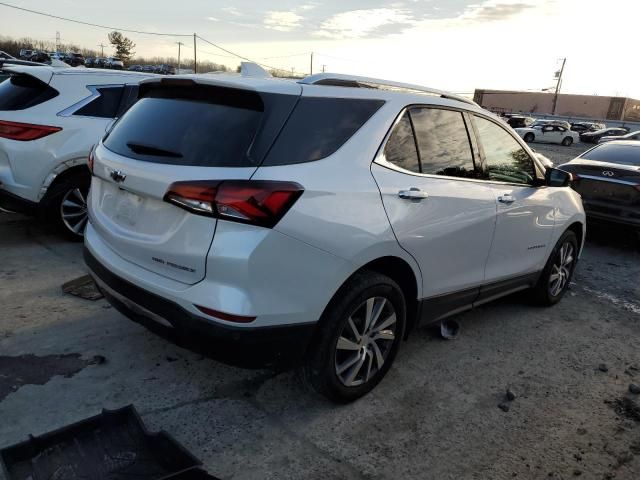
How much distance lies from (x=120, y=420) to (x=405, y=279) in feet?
5.84

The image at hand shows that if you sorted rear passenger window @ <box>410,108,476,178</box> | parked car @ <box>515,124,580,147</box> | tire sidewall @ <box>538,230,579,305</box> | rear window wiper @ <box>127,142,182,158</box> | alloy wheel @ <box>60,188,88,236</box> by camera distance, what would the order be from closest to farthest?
rear window wiper @ <box>127,142,182,158</box> < rear passenger window @ <box>410,108,476,178</box> < tire sidewall @ <box>538,230,579,305</box> < alloy wheel @ <box>60,188,88,236</box> < parked car @ <box>515,124,580,147</box>

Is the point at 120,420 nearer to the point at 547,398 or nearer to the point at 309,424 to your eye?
the point at 309,424

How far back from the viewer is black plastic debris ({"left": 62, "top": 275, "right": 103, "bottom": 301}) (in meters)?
4.33

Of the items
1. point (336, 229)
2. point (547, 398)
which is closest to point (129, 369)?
point (336, 229)

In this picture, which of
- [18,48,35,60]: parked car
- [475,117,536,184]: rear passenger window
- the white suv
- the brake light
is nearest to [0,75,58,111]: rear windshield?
the brake light

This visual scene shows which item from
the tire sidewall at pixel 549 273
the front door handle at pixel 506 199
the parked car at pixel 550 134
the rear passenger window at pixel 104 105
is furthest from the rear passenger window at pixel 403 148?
the parked car at pixel 550 134

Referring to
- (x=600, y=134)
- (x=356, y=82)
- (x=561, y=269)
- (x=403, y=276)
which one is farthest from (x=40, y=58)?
(x=403, y=276)

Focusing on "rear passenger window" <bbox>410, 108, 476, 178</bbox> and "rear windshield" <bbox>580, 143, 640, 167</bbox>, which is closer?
"rear passenger window" <bbox>410, 108, 476, 178</bbox>

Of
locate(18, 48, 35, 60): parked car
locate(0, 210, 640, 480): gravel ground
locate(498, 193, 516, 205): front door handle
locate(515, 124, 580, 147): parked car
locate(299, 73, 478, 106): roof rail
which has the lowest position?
locate(515, 124, 580, 147): parked car

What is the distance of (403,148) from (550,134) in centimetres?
3816

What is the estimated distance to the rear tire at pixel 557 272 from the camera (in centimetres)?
484

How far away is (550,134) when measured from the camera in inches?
1468

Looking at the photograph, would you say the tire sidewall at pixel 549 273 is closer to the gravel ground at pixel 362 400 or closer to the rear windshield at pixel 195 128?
the gravel ground at pixel 362 400

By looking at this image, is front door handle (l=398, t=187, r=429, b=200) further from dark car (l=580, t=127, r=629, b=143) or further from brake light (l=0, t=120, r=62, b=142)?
dark car (l=580, t=127, r=629, b=143)
